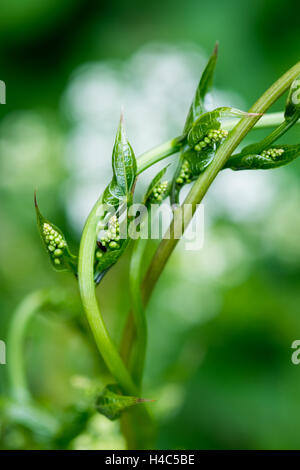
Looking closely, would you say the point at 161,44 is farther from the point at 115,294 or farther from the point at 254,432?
the point at 254,432

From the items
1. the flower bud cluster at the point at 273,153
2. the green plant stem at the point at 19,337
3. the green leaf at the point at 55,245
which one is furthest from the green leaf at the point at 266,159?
the green plant stem at the point at 19,337

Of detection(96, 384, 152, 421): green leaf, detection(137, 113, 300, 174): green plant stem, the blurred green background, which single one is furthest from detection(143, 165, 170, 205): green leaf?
the blurred green background

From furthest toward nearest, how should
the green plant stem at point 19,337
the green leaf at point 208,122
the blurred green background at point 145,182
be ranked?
the blurred green background at point 145,182, the green plant stem at point 19,337, the green leaf at point 208,122

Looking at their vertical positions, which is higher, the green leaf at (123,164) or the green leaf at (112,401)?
the green leaf at (123,164)

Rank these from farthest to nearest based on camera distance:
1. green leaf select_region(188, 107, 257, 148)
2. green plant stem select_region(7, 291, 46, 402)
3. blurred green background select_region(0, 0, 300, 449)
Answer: blurred green background select_region(0, 0, 300, 449)
green plant stem select_region(7, 291, 46, 402)
green leaf select_region(188, 107, 257, 148)

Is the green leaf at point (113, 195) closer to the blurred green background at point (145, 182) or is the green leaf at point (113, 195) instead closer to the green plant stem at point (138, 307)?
the green plant stem at point (138, 307)

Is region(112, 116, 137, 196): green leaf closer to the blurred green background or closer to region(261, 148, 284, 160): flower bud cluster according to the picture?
region(261, 148, 284, 160): flower bud cluster

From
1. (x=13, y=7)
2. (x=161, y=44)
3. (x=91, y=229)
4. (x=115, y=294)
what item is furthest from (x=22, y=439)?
(x=13, y=7)
